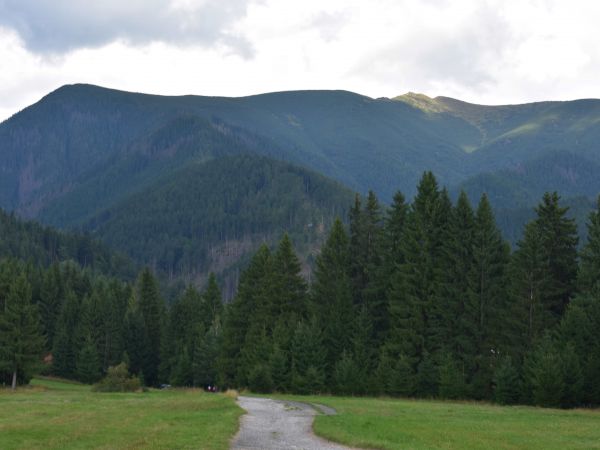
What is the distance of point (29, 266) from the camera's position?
16150cm

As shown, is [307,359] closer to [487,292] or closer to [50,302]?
[487,292]

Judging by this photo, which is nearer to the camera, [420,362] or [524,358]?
[524,358]

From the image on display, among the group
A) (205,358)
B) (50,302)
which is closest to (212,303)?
(205,358)

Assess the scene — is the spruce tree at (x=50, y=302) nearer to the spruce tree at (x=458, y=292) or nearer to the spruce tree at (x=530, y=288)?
the spruce tree at (x=458, y=292)

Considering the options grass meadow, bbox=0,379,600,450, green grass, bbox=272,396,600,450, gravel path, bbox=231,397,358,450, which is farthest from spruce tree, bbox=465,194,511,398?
gravel path, bbox=231,397,358,450

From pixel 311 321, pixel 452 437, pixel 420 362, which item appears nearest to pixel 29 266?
pixel 311 321

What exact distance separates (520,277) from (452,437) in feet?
108

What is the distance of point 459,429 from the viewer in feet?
112

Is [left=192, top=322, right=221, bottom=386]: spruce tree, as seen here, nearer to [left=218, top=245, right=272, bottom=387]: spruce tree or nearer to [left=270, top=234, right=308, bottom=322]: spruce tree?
[left=218, top=245, right=272, bottom=387]: spruce tree

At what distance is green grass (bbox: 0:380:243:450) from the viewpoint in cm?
2867

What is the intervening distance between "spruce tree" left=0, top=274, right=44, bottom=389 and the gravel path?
49322mm

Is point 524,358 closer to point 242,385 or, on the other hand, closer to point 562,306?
point 562,306

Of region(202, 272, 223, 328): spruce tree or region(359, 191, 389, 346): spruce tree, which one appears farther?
region(202, 272, 223, 328): spruce tree

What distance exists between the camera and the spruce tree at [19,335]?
3359 inches
